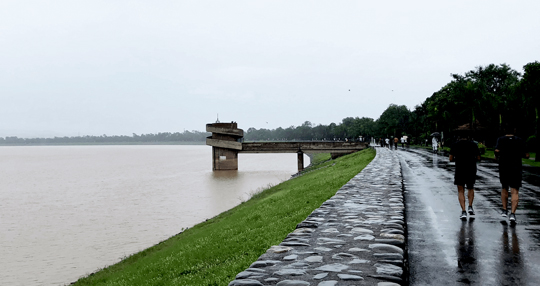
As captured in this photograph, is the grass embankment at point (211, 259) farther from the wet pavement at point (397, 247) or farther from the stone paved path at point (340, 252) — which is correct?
the stone paved path at point (340, 252)

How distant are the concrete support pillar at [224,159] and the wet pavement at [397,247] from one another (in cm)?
5458

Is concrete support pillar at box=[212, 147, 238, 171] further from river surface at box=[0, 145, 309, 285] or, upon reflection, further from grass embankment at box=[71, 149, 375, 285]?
grass embankment at box=[71, 149, 375, 285]

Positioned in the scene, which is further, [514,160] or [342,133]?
[342,133]

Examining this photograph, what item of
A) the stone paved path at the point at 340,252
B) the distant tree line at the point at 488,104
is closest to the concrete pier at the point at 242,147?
the distant tree line at the point at 488,104

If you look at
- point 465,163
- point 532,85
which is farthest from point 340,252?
point 532,85

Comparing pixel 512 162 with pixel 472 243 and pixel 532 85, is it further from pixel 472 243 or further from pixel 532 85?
pixel 532 85

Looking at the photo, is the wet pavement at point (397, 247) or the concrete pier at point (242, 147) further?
the concrete pier at point (242, 147)

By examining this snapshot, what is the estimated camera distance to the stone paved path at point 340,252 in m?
4.68

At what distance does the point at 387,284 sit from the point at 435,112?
7492 centimetres

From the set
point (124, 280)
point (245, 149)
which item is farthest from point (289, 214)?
point (245, 149)

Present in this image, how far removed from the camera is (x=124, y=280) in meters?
10.5

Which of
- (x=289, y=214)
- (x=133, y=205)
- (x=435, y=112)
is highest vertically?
(x=435, y=112)

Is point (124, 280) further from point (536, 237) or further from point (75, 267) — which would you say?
point (536, 237)

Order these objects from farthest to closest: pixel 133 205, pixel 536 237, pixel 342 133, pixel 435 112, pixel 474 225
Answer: pixel 342 133
pixel 435 112
pixel 133 205
pixel 474 225
pixel 536 237
